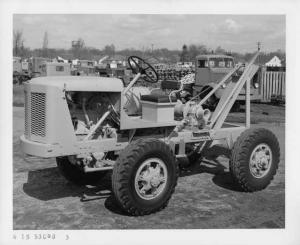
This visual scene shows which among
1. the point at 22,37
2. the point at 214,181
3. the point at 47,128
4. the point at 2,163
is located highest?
the point at 22,37

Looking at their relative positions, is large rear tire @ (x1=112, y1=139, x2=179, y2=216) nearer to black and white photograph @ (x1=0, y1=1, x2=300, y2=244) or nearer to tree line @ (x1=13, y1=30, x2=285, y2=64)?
black and white photograph @ (x1=0, y1=1, x2=300, y2=244)

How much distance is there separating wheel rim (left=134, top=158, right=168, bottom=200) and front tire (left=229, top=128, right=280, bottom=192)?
1.27 metres

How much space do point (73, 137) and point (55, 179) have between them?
1.99m

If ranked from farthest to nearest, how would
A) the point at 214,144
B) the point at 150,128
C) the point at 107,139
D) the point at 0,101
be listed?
the point at 214,144, the point at 150,128, the point at 107,139, the point at 0,101

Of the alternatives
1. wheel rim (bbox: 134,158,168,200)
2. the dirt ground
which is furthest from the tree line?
wheel rim (bbox: 134,158,168,200)

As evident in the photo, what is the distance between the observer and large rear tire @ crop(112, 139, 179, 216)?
5289 millimetres

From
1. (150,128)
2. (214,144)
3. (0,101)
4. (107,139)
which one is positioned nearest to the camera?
(0,101)

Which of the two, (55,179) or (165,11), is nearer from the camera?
(165,11)

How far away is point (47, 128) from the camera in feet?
17.3

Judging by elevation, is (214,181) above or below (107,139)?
below

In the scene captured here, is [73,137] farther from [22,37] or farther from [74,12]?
[22,37]

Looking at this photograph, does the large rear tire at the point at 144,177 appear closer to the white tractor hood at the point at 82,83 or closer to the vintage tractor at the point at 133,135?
the vintage tractor at the point at 133,135

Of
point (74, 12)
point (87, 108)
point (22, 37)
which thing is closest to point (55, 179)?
point (87, 108)

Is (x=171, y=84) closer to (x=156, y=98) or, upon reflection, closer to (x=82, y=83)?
(x=156, y=98)
